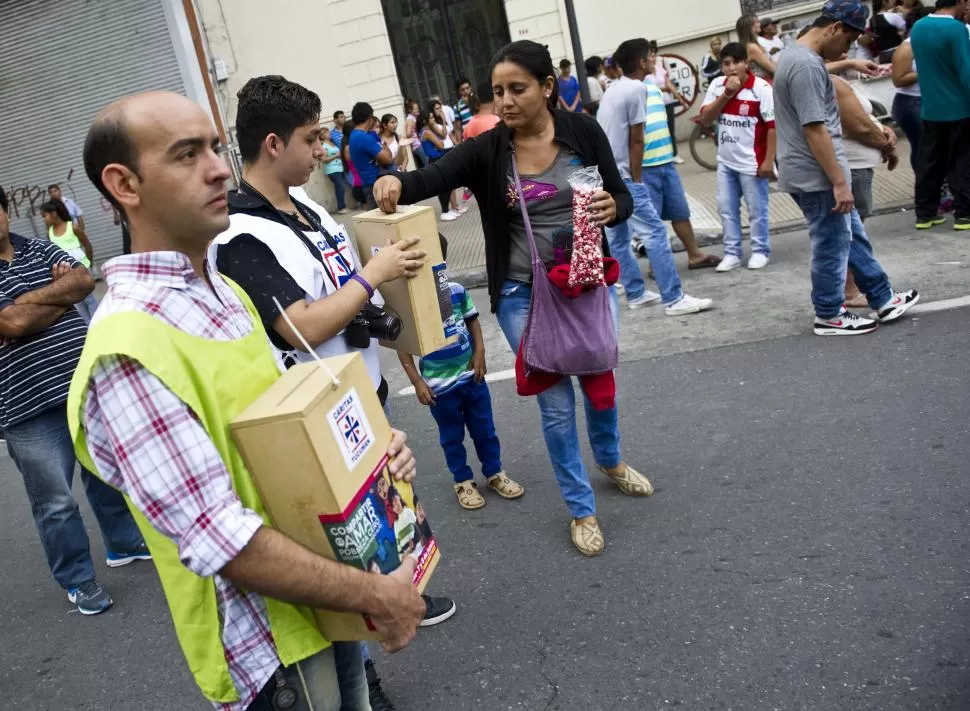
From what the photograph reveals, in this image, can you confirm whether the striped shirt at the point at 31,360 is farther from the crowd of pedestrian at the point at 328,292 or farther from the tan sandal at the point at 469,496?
the tan sandal at the point at 469,496

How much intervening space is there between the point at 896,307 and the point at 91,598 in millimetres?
4685

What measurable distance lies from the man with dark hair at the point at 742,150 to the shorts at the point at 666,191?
0.41 metres

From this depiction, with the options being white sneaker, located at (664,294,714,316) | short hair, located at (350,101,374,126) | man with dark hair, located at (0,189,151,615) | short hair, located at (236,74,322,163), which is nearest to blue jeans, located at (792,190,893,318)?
white sneaker, located at (664,294,714,316)

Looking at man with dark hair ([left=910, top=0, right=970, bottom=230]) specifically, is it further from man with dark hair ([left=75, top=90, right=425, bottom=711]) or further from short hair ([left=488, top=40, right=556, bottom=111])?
man with dark hair ([left=75, top=90, right=425, bottom=711])

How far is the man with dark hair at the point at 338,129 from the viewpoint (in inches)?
639

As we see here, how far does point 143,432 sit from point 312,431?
0.89ft

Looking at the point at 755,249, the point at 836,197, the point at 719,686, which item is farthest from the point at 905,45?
the point at 719,686

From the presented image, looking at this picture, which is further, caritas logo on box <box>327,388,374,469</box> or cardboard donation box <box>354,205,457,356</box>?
cardboard donation box <box>354,205,457,356</box>

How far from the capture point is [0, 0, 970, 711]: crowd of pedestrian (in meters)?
1.60

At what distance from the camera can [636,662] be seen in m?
3.06

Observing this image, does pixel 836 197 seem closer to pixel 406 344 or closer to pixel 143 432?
pixel 406 344

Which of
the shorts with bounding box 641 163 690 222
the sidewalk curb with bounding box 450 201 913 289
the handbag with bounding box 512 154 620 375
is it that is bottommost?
the sidewalk curb with bounding box 450 201 913 289

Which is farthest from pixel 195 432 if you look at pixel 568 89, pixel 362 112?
pixel 568 89

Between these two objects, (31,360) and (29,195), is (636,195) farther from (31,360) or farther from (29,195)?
(29,195)
